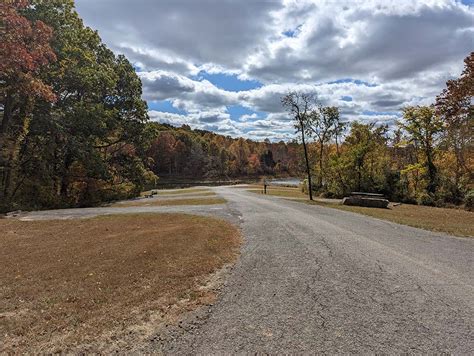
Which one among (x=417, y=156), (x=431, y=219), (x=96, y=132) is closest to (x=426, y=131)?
(x=417, y=156)

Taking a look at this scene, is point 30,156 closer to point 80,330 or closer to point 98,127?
point 98,127

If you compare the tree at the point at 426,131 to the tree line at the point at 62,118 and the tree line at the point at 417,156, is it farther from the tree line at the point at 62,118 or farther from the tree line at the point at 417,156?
the tree line at the point at 62,118

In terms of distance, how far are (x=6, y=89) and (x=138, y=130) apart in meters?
14.8

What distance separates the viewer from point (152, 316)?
15.9 ft

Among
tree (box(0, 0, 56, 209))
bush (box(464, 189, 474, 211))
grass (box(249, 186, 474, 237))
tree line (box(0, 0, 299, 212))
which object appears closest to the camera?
grass (box(249, 186, 474, 237))

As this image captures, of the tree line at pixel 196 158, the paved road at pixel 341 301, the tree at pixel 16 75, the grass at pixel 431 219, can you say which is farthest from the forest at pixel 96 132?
the tree line at pixel 196 158

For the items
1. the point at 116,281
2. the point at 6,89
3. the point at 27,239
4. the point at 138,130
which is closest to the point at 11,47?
the point at 6,89

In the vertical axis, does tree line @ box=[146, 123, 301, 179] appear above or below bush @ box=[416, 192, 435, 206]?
above

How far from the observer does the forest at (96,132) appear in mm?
18484

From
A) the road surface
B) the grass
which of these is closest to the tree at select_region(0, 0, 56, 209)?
the road surface

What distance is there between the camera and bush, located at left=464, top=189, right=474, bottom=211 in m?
24.1

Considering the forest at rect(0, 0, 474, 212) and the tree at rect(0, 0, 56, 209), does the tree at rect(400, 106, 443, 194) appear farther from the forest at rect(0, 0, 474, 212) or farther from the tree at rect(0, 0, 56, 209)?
the tree at rect(0, 0, 56, 209)

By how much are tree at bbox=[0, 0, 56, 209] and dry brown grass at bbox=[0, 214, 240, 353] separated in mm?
7467

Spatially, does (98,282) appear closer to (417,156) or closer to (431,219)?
(431,219)
